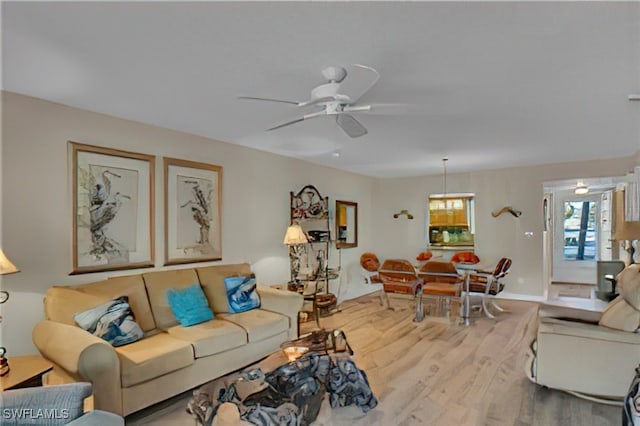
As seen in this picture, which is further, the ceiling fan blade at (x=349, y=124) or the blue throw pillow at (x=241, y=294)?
the blue throw pillow at (x=241, y=294)

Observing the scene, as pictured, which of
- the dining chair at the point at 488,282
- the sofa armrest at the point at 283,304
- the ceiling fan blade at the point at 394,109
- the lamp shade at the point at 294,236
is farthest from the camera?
the dining chair at the point at 488,282

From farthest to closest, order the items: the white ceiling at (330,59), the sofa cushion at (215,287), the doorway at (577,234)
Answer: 1. the doorway at (577,234)
2. the sofa cushion at (215,287)
3. the white ceiling at (330,59)

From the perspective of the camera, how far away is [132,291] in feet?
10.2

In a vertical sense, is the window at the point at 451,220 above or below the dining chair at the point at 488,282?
above

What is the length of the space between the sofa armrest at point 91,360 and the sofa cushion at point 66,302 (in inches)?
9.0

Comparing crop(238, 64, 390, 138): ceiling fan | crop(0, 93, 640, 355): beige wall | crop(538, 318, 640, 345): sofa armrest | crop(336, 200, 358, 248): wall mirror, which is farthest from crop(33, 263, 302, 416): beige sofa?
crop(336, 200, 358, 248): wall mirror

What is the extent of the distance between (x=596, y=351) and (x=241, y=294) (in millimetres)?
3189

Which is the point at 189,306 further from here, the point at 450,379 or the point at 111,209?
the point at 450,379

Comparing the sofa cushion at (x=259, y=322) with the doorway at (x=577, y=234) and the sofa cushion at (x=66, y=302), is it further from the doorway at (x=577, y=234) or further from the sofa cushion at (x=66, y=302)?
the doorway at (x=577, y=234)

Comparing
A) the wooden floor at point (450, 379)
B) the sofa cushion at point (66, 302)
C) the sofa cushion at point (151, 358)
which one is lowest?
the wooden floor at point (450, 379)

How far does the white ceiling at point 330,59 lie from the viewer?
1.73 meters

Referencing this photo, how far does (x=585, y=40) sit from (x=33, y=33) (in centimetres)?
308

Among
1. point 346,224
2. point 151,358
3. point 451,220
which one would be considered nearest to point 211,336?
point 151,358

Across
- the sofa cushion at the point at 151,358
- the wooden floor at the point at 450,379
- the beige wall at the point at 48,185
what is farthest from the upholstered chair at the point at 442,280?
the sofa cushion at the point at 151,358
